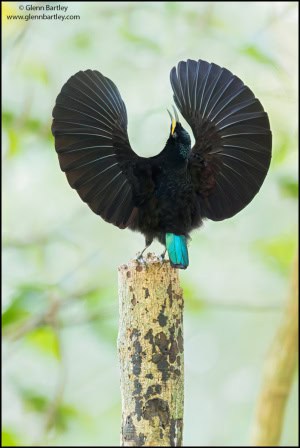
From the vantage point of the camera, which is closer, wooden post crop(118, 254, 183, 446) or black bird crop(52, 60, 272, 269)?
wooden post crop(118, 254, 183, 446)

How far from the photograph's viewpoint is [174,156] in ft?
6.52

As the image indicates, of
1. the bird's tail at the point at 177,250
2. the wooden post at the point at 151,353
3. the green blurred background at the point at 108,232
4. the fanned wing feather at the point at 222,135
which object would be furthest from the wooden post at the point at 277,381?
the wooden post at the point at 151,353

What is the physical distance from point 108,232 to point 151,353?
6.49ft

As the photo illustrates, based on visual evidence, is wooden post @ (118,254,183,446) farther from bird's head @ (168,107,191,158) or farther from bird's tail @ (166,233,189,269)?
bird's head @ (168,107,191,158)

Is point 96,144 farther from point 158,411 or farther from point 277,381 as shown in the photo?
point 277,381

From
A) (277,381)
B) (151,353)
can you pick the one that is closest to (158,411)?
(151,353)

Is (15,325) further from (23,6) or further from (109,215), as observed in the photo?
(109,215)

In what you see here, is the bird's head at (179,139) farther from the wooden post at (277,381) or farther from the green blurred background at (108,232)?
the wooden post at (277,381)

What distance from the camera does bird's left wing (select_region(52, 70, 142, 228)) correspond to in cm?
189

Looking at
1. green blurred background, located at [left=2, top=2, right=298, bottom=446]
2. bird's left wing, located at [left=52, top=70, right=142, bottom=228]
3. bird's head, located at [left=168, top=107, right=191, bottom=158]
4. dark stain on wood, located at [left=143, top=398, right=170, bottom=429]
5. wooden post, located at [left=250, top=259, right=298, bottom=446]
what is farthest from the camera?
green blurred background, located at [left=2, top=2, right=298, bottom=446]

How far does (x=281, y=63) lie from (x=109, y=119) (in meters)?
1.90

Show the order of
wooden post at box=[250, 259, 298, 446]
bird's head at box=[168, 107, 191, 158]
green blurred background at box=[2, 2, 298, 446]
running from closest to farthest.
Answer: bird's head at box=[168, 107, 191, 158] → wooden post at box=[250, 259, 298, 446] → green blurred background at box=[2, 2, 298, 446]

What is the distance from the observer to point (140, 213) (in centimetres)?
200

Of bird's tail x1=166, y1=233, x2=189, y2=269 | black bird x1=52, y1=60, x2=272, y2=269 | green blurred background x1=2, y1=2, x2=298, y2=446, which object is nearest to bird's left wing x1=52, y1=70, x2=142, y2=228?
black bird x1=52, y1=60, x2=272, y2=269
